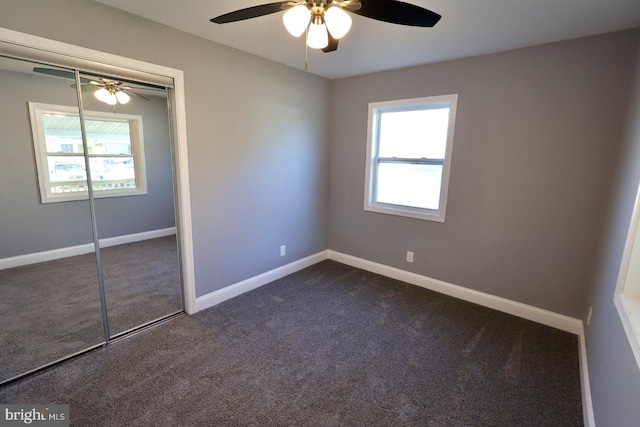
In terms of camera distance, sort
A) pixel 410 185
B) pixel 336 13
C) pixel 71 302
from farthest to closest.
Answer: pixel 410 185, pixel 71 302, pixel 336 13

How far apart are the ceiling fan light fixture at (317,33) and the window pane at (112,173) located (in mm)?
1859

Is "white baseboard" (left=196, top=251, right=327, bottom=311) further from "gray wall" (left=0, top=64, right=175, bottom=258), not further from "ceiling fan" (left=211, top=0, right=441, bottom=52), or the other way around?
"ceiling fan" (left=211, top=0, right=441, bottom=52)

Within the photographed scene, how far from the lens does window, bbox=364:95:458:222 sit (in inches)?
122

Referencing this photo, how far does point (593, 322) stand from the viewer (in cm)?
201

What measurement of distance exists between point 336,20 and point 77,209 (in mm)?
2293

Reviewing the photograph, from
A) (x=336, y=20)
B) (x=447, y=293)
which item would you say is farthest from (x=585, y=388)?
(x=336, y=20)

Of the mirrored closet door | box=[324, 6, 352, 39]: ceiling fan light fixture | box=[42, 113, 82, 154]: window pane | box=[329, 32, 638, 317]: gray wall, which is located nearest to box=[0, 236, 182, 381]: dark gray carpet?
the mirrored closet door

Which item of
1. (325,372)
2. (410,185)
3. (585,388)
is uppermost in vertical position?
(410,185)

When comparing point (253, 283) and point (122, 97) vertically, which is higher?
point (122, 97)

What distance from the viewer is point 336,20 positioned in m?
1.28

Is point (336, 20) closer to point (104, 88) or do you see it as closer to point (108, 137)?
point (104, 88)

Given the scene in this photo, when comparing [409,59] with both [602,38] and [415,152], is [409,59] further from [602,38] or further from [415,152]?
[602,38]

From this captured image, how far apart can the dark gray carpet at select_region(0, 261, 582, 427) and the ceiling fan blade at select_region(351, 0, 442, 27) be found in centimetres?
210

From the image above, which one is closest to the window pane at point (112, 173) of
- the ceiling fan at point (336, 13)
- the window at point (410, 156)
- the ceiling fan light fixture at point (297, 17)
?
the ceiling fan at point (336, 13)
